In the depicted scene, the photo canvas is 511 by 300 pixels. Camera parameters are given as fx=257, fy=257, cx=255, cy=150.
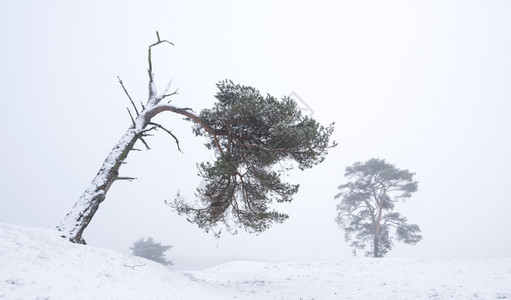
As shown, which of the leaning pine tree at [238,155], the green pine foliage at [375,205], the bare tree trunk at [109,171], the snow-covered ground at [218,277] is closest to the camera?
the snow-covered ground at [218,277]

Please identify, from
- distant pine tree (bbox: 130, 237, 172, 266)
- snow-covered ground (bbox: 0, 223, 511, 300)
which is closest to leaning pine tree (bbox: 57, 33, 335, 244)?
snow-covered ground (bbox: 0, 223, 511, 300)

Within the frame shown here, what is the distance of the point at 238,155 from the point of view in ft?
36.0

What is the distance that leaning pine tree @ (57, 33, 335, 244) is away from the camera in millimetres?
9375

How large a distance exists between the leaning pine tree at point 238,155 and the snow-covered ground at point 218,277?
7.46ft

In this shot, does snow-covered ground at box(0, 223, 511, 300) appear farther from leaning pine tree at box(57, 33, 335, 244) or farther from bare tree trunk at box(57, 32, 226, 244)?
leaning pine tree at box(57, 33, 335, 244)

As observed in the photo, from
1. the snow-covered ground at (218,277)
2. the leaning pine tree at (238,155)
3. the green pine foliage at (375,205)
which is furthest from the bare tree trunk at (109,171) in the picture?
the green pine foliage at (375,205)

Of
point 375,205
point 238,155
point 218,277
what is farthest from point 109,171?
point 375,205

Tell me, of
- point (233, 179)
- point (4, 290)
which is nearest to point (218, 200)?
point (233, 179)

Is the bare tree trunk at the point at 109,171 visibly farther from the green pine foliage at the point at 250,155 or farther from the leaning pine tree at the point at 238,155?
the green pine foliage at the point at 250,155

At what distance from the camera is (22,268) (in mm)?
4793

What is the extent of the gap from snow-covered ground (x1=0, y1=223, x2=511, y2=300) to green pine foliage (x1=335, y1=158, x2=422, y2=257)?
30.5ft

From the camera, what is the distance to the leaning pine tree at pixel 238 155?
9375 millimetres

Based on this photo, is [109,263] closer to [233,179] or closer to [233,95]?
[233,179]

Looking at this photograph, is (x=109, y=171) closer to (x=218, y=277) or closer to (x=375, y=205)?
(x=218, y=277)
